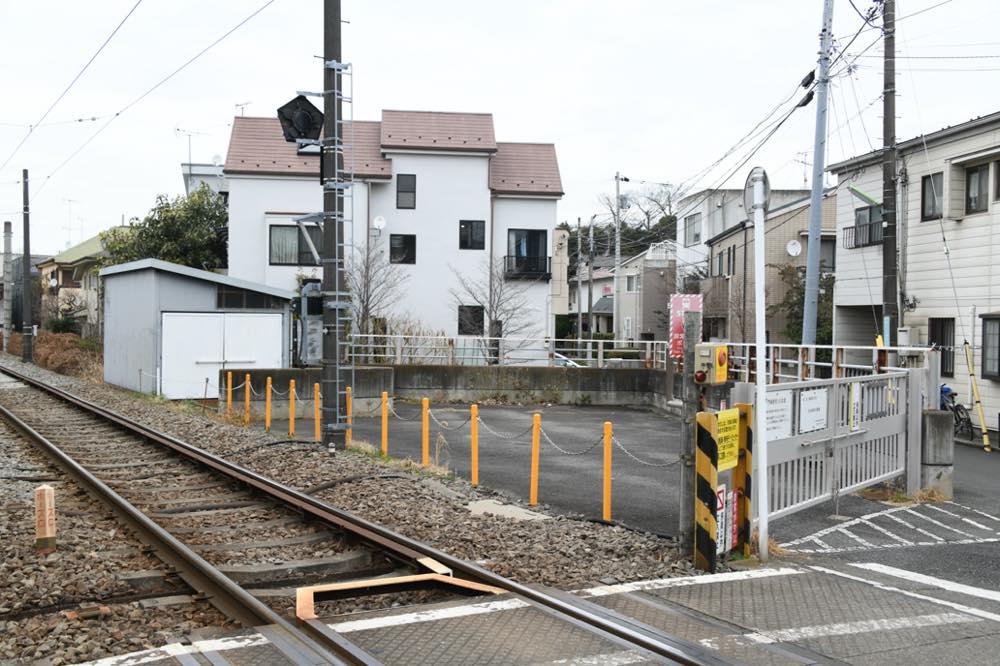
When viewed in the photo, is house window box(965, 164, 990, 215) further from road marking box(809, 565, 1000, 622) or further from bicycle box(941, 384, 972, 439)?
road marking box(809, 565, 1000, 622)

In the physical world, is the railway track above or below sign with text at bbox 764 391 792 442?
below

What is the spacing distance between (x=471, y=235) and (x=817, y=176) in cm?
1970

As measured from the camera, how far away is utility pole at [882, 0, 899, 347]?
18.2 m

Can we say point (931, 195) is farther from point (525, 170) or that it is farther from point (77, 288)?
point (77, 288)

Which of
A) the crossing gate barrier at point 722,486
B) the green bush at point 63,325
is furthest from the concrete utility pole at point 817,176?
the green bush at point 63,325

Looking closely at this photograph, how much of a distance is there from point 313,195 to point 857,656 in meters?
33.6

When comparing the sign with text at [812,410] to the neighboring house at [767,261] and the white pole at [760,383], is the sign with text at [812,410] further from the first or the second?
the neighboring house at [767,261]

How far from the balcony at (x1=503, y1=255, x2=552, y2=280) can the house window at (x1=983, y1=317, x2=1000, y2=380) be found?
20.5 meters

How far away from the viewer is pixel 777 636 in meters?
5.69

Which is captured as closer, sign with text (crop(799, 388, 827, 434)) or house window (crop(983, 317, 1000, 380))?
sign with text (crop(799, 388, 827, 434))

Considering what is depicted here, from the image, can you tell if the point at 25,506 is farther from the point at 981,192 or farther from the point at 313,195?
the point at 313,195

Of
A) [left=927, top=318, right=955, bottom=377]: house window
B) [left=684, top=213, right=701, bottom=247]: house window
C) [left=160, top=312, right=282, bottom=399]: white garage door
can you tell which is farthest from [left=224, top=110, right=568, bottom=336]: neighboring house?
[left=927, top=318, right=955, bottom=377]: house window

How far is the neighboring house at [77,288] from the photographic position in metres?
54.3

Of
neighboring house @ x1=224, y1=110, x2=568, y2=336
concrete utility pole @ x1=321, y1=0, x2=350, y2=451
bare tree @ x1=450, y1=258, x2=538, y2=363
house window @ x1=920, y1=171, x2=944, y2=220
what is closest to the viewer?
concrete utility pole @ x1=321, y1=0, x2=350, y2=451
